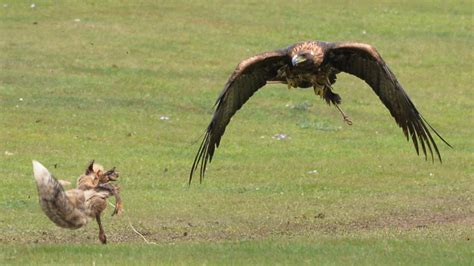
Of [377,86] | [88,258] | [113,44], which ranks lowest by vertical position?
[113,44]

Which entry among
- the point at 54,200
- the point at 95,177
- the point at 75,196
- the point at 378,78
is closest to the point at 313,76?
the point at 378,78

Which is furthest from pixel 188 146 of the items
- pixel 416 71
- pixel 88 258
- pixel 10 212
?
pixel 88 258

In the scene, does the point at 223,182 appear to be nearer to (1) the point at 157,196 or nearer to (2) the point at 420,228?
(1) the point at 157,196

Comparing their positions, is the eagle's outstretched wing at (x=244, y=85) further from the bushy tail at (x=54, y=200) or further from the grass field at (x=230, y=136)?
the bushy tail at (x=54, y=200)

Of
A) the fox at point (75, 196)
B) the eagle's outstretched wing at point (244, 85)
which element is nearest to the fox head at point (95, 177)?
the fox at point (75, 196)

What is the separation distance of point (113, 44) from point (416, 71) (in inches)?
254

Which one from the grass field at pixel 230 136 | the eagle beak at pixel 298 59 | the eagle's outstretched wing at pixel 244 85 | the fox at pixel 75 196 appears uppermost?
the eagle beak at pixel 298 59

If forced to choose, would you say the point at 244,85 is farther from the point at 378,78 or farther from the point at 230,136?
the point at 230,136

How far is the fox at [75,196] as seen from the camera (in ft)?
39.8

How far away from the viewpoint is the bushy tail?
12.1 m

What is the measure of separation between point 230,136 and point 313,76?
312 inches

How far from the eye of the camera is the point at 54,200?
12211 mm

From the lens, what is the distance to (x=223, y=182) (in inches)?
728

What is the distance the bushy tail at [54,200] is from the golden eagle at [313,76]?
1.64m
